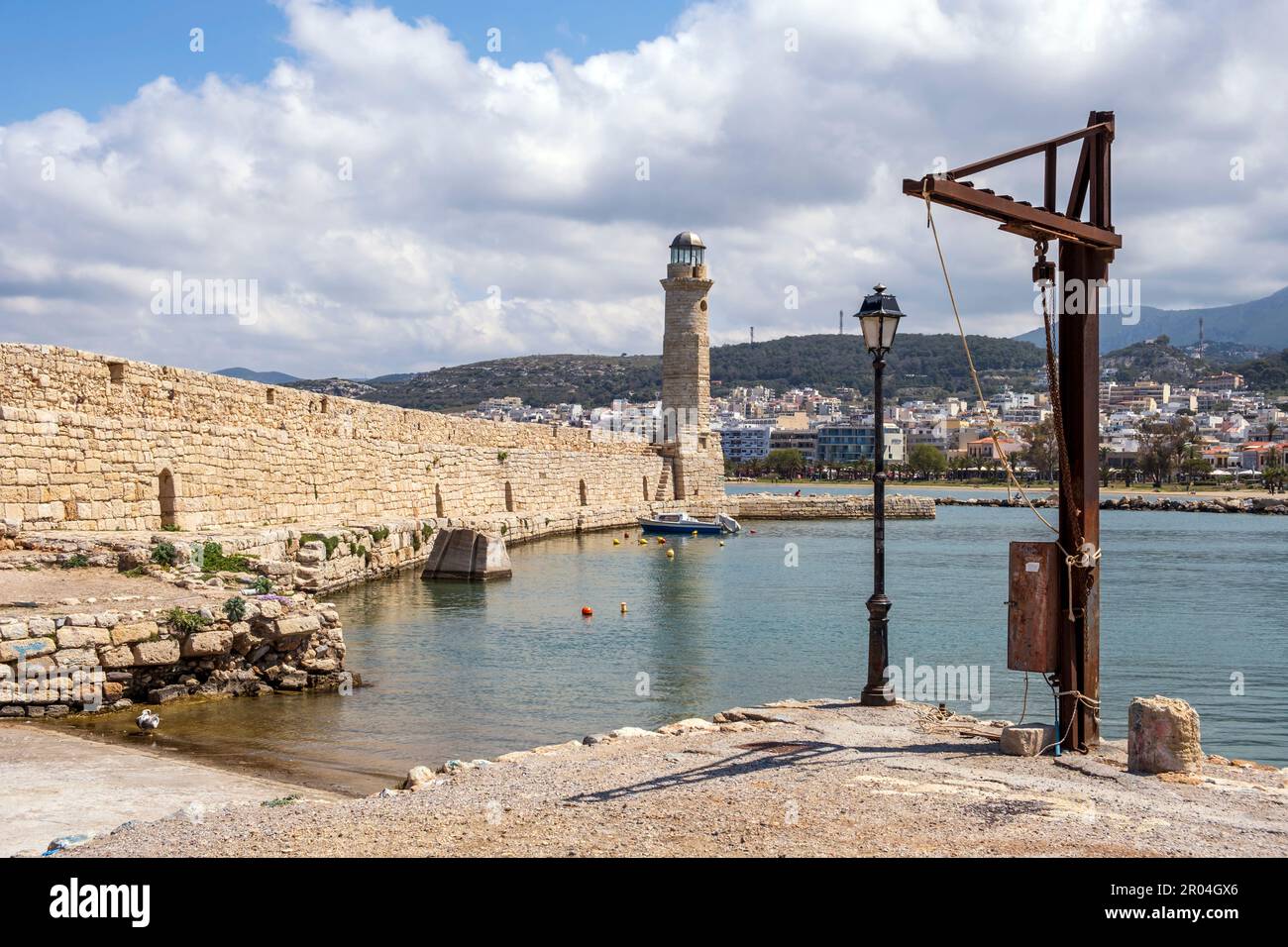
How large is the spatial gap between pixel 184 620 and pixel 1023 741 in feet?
23.0

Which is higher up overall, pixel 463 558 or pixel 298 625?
pixel 298 625

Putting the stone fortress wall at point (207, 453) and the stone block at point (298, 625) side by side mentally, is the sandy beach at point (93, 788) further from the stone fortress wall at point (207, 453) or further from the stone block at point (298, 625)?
the stone fortress wall at point (207, 453)

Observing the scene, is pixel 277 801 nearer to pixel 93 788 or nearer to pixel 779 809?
pixel 93 788

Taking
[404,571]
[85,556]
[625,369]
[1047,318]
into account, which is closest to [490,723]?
[85,556]

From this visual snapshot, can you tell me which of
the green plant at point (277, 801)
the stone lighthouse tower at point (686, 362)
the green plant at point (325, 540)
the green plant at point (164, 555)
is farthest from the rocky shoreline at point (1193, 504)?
the green plant at point (277, 801)

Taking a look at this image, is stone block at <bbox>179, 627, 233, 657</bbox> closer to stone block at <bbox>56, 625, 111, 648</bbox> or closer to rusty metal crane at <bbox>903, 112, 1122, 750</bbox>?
stone block at <bbox>56, 625, 111, 648</bbox>

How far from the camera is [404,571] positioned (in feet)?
77.1

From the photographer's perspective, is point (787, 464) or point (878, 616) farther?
point (787, 464)

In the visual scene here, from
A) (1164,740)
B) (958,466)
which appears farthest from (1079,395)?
(958,466)

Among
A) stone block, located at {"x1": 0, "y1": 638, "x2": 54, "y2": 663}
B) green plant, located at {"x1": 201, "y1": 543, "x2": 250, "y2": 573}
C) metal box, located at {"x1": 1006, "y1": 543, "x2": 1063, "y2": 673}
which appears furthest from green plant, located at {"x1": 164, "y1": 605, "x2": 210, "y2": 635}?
metal box, located at {"x1": 1006, "y1": 543, "x2": 1063, "y2": 673}

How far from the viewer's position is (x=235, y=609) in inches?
418

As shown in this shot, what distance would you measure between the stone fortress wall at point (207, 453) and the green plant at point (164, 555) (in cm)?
150

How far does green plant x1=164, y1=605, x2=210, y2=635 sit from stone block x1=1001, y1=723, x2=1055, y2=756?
22.6ft

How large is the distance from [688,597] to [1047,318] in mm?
15894
